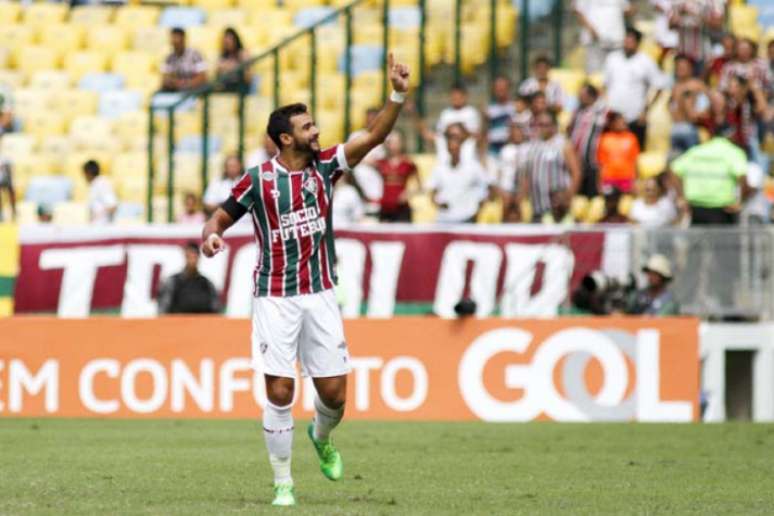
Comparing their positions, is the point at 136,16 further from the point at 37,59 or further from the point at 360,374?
the point at 360,374

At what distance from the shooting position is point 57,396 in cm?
1847

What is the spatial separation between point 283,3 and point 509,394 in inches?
360

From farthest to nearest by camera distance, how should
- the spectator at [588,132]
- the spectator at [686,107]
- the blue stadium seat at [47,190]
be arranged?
the blue stadium seat at [47,190], the spectator at [686,107], the spectator at [588,132]

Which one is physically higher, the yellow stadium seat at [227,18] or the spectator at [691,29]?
the yellow stadium seat at [227,18]

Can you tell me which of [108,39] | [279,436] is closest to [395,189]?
[108,39]

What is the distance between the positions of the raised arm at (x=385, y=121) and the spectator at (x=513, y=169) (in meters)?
10.2

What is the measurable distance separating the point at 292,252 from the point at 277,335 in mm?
453

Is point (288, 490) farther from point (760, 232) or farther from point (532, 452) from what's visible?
point (760, 232)

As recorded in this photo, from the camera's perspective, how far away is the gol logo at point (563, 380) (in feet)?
60.5

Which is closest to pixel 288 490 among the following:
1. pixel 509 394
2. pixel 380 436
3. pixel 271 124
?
pixel 271 124

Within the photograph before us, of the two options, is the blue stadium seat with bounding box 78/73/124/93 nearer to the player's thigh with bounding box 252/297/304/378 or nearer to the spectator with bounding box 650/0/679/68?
the spectator with bounding box 650/0/679/68

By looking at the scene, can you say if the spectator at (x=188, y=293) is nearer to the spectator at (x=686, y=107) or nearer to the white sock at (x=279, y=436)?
the spectator at (x=686, y=107)

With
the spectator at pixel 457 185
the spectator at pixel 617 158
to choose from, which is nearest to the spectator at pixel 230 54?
the spectator at pixel 457 185

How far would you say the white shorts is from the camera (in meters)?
10.1
